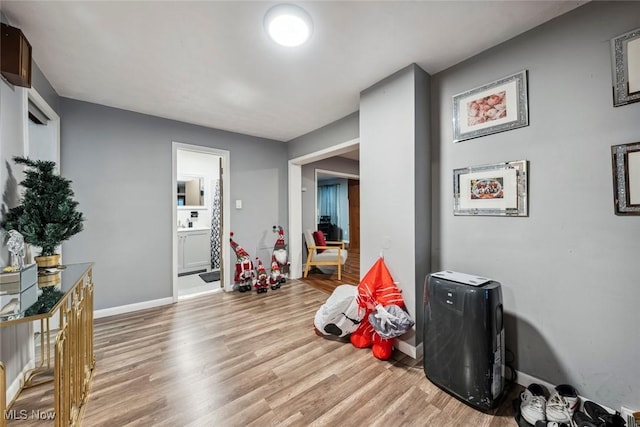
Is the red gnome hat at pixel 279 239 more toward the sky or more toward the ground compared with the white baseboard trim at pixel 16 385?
more toward the sky

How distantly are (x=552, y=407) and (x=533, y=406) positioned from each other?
0.30 ft

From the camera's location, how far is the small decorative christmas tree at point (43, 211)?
58.0 inches

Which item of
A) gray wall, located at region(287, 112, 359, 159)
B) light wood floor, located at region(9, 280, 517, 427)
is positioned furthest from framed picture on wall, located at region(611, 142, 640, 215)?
gray wall, located at region(287, 112, 359, 159)

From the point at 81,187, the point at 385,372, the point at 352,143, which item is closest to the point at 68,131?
the point at 81,187

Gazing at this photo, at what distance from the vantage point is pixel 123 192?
2.83m

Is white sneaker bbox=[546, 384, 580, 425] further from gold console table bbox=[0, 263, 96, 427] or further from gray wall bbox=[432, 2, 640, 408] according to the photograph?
gold console table bbox=[0, 263, 96, 427]

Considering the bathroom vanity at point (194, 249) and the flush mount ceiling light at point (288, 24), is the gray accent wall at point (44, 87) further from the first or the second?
the bathroom vanity at point (194, 249)

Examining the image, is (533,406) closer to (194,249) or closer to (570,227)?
Result: (570,227)

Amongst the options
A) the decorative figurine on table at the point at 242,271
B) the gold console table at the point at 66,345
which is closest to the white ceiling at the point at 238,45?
the gold console table at the point at 66,345

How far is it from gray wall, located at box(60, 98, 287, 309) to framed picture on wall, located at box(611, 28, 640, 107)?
388 cm

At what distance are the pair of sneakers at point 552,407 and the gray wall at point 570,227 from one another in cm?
14

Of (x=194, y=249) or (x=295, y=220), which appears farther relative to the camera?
(x=194, y=249)

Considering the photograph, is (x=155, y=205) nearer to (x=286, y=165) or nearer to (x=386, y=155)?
(x=286, y=165)
